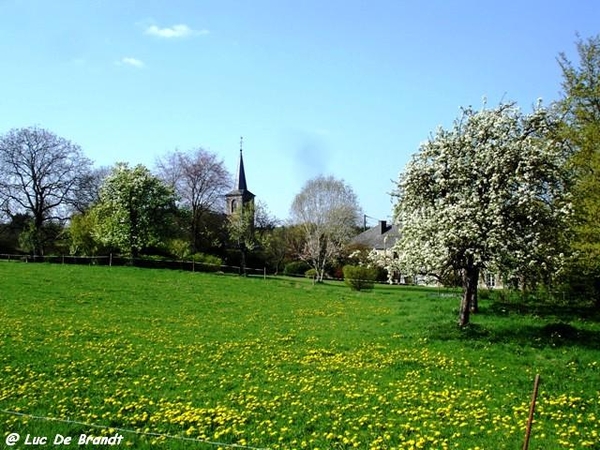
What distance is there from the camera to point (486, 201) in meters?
16.4

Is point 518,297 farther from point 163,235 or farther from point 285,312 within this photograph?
point 163,235

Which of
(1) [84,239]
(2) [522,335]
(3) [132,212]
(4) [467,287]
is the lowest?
(2) [522,335]

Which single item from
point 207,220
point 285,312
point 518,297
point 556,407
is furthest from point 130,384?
point 207,220

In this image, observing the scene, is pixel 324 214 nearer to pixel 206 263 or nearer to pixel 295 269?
pixel 295 269

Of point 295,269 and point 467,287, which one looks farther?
point 295,269

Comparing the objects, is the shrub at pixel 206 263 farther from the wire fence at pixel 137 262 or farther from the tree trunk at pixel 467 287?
the tree trunk at pixel 467 287

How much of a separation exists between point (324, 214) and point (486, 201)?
145ft

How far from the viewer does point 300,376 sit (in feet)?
38.9

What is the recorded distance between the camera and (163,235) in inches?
1945

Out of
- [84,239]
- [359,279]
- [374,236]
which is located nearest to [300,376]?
[359,279]

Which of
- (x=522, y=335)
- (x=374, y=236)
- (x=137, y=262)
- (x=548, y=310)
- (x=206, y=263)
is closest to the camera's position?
(x=522, y=335)

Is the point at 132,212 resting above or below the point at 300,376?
above

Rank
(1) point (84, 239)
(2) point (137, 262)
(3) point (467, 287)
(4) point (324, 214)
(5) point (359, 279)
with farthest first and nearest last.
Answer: (4) point (324, 214)
(1) point (84, 239)
(2) point (137, 262)
(5) point (359, 279)
(3) point (467, 287)

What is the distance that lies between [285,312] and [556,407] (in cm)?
1546
